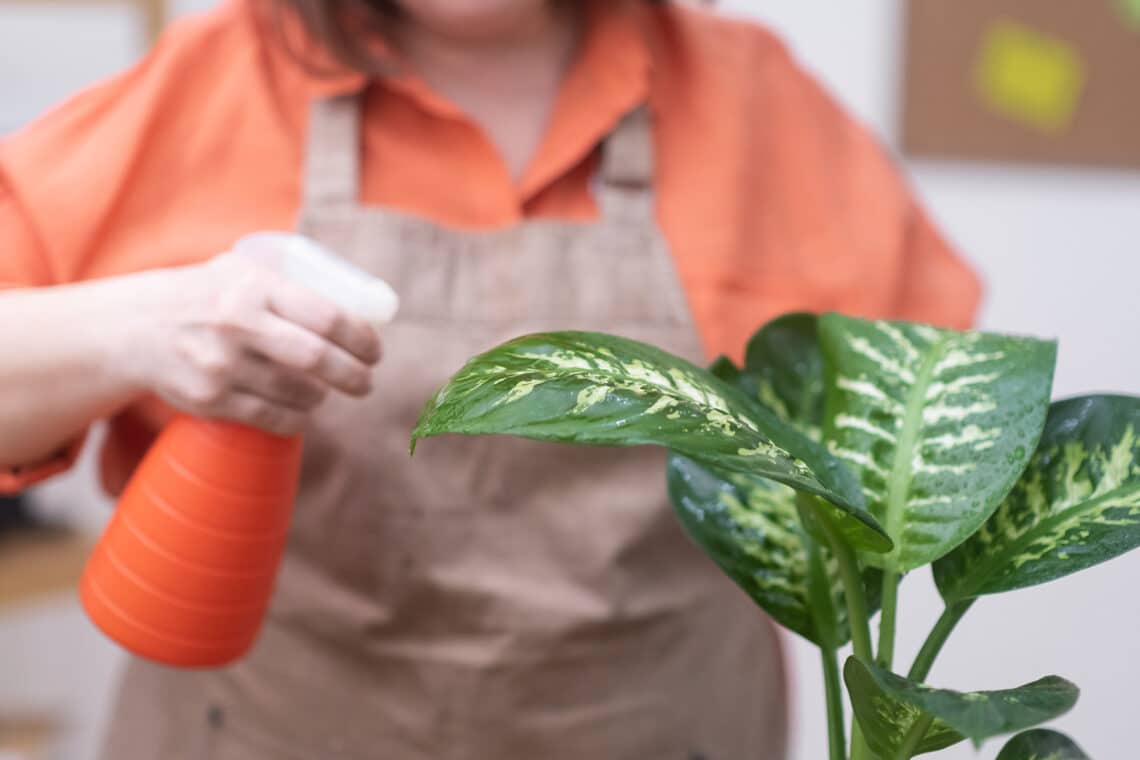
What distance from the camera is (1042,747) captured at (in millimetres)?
380

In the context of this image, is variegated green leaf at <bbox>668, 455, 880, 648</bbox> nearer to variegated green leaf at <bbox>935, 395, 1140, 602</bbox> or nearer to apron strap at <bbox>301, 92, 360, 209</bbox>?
variegated green leaf at <bbox>935, 395, 1140, 602</bbox>

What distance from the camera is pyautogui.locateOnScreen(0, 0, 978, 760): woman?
79 cm

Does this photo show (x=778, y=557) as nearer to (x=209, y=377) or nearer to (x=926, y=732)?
(x=926, y=732)

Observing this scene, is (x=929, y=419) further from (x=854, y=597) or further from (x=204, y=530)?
(x=204, y=530)

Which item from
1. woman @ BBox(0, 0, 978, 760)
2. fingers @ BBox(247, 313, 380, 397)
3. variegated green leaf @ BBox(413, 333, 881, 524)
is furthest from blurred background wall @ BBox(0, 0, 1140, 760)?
Result: variegated green leaf @ BBox(413, 333, 881, 524)

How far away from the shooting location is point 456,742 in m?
0.83

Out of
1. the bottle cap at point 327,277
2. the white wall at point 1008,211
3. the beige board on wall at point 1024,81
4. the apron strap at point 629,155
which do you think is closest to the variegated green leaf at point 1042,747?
the bottle cap at point 327,277

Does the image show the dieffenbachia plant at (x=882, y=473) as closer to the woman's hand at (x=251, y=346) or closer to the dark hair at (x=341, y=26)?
the woman's hand at (x=251, y=346)

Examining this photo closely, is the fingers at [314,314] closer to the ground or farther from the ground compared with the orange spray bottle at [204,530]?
farther from the ground

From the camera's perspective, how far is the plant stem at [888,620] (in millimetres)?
426

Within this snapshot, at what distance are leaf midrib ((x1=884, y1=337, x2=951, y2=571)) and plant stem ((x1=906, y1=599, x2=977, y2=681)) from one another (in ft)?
0.12

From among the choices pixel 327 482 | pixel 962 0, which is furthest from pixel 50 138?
pixel 962 0

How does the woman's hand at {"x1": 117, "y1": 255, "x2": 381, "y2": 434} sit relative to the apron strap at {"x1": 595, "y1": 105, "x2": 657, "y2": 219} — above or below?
below

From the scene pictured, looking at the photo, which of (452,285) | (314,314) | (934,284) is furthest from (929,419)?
(934,284)
